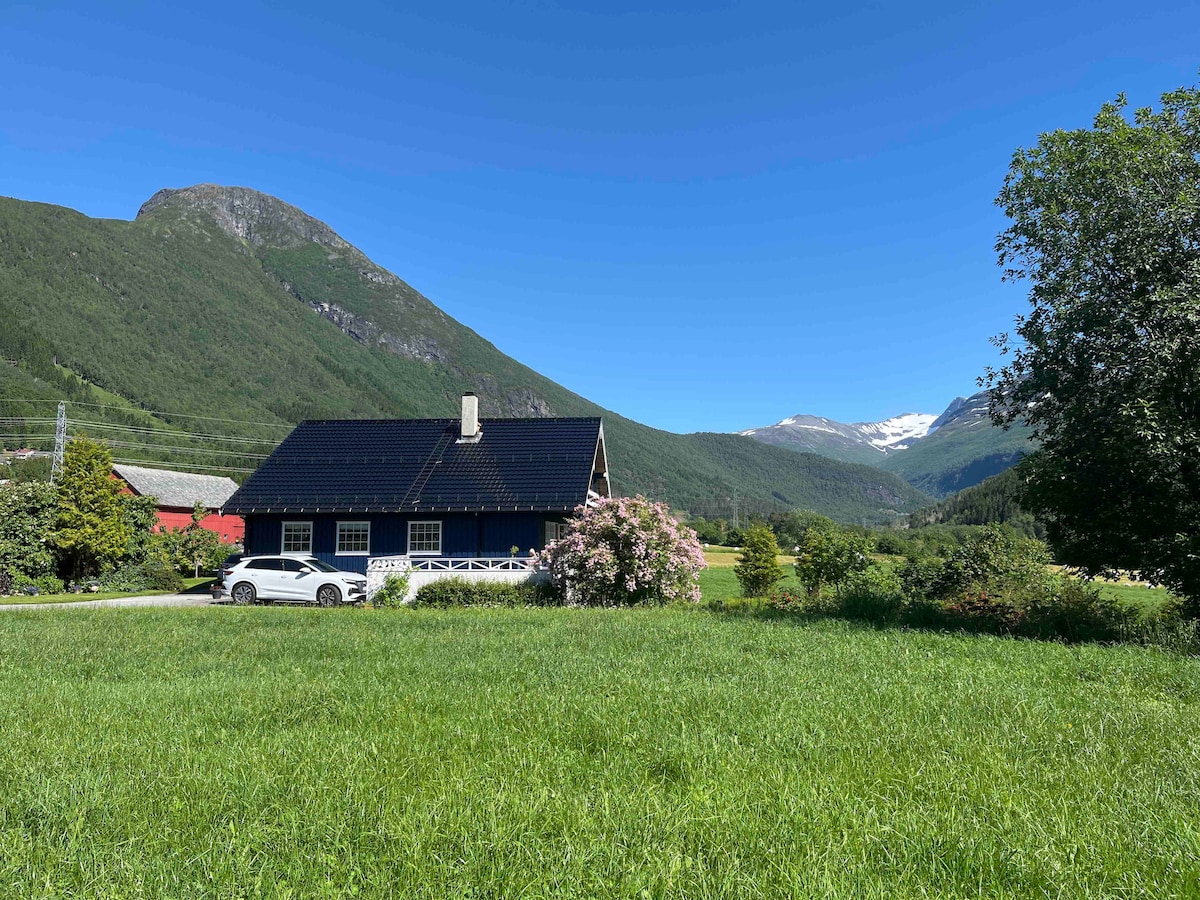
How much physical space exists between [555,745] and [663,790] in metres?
1.22

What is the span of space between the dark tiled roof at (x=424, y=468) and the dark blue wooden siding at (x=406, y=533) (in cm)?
68

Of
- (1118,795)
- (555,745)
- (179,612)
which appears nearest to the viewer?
(1118,795)

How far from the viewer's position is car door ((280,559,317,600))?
Result: 22031 mm

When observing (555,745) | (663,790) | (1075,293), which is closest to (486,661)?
(555,745)

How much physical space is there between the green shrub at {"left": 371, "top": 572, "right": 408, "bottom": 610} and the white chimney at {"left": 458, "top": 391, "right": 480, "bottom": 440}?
9.38m

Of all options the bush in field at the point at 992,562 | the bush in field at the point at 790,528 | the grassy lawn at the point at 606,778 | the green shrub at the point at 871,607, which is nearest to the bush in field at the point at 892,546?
the bush in field at the point at 790,528

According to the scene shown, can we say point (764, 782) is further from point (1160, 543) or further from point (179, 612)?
point (179, 612)

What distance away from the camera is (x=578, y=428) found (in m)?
29.8

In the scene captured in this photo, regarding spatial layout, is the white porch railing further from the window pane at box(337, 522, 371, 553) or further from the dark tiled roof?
the dark tiled roof

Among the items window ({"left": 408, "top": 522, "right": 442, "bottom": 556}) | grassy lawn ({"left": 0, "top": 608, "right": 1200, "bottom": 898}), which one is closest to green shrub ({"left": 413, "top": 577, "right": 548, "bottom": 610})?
window ({"left": 408, "top": 522, "right": 442, "bottom": 556})

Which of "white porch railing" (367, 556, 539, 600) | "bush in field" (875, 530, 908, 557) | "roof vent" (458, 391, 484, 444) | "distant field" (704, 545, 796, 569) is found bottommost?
"distant field" (704, 545, 796, 569)

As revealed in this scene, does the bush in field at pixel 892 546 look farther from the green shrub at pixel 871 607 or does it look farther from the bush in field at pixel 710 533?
the green shrub at pixel 871 607

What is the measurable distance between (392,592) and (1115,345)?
62.3 ft

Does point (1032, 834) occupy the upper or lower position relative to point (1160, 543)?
lower
